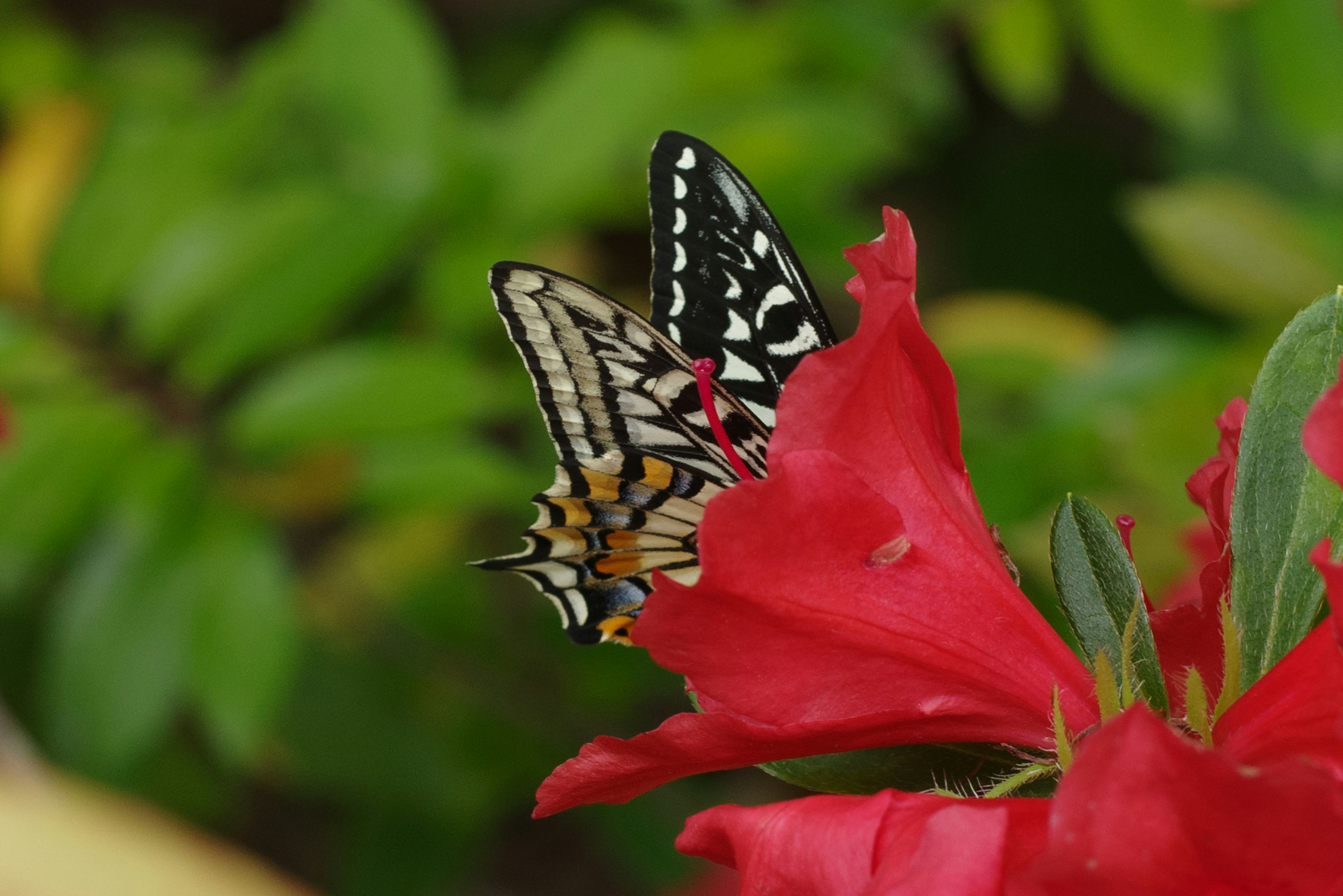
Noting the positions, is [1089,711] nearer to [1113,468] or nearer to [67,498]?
[1113,468]

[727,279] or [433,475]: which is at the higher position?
[727,279]

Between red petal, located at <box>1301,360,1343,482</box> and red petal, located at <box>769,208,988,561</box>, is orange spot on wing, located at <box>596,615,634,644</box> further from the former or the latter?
red petal, located at <box>1301,360,1343,482</box>

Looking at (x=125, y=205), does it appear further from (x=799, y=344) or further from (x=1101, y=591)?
(x=1101, y=591)

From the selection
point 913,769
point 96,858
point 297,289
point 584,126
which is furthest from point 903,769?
point 584,126

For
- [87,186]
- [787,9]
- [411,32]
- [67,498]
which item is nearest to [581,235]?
[787,9]

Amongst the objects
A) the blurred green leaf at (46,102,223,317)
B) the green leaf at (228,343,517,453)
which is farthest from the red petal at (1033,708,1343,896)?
the blurred green leaf at (46,102,223,317)

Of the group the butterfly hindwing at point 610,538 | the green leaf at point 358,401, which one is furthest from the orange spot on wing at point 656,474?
the green leaf at point 358,401
